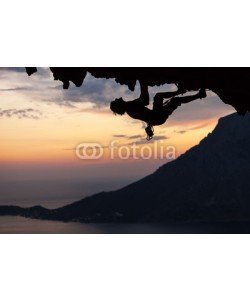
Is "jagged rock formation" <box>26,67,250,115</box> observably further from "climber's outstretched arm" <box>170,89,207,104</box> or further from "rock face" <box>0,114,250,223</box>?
"rock face" <box>0,114,250,223</box>

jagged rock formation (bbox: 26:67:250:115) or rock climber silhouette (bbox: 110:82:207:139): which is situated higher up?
jagged rock formation (bbox: 26:67:250:115)

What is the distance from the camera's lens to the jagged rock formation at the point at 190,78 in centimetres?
1040

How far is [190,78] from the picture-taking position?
10828mm

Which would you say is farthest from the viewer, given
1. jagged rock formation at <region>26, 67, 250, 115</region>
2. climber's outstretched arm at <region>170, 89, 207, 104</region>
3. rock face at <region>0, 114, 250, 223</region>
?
rock face at <region>0, 114, 250, 223</region>

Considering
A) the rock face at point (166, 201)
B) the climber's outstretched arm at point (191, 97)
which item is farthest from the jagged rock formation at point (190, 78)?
the rock face at point (166, 201)

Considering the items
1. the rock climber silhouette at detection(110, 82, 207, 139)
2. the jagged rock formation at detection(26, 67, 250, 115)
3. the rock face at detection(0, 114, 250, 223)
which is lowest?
the rock face at detection(0, 114, 250, 223)

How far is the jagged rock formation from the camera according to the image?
10398 mm

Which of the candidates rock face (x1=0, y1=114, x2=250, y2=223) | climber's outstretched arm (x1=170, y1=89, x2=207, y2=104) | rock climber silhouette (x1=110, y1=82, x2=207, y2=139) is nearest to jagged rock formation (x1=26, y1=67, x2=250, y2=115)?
climber's outstretched arm (x1=170, y1=89, x2=207, y2=104)

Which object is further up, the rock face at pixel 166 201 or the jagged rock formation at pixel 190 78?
the jagged rock formation at pixel 190 78

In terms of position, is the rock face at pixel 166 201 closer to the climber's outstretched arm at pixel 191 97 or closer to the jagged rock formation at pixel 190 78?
the jagged rock formation at pixel 190 78

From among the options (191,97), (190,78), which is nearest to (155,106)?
(191,97)

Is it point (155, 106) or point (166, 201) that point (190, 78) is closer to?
point (155, 106)
